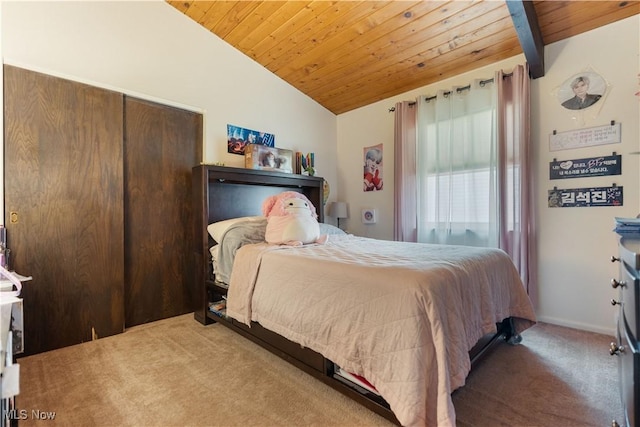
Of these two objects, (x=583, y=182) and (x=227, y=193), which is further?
(x=227, y=193)

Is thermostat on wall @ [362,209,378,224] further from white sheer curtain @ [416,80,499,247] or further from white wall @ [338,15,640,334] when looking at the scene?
white wall @ [338,15,640,334]

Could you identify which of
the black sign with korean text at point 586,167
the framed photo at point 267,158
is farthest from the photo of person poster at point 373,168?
the black sign with korean text at point 586,167

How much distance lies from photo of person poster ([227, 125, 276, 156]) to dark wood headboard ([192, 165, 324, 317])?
42cm

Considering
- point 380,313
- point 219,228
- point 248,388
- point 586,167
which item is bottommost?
point 248,388

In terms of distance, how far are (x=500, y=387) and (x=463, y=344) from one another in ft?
2.00

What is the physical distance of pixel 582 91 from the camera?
2385 millimetres

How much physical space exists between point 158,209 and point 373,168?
2.55 meters

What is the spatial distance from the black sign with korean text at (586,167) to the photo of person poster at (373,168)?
176 cm

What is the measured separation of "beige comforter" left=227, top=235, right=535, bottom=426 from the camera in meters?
1.15

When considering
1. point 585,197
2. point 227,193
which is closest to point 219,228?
point 227,193

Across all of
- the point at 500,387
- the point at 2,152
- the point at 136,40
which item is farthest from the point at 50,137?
the point at 500,387

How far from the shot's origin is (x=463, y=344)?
1.27m

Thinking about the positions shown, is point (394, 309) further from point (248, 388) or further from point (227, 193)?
point (227, 193)

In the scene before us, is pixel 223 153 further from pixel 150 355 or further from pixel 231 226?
pixel 150 355
